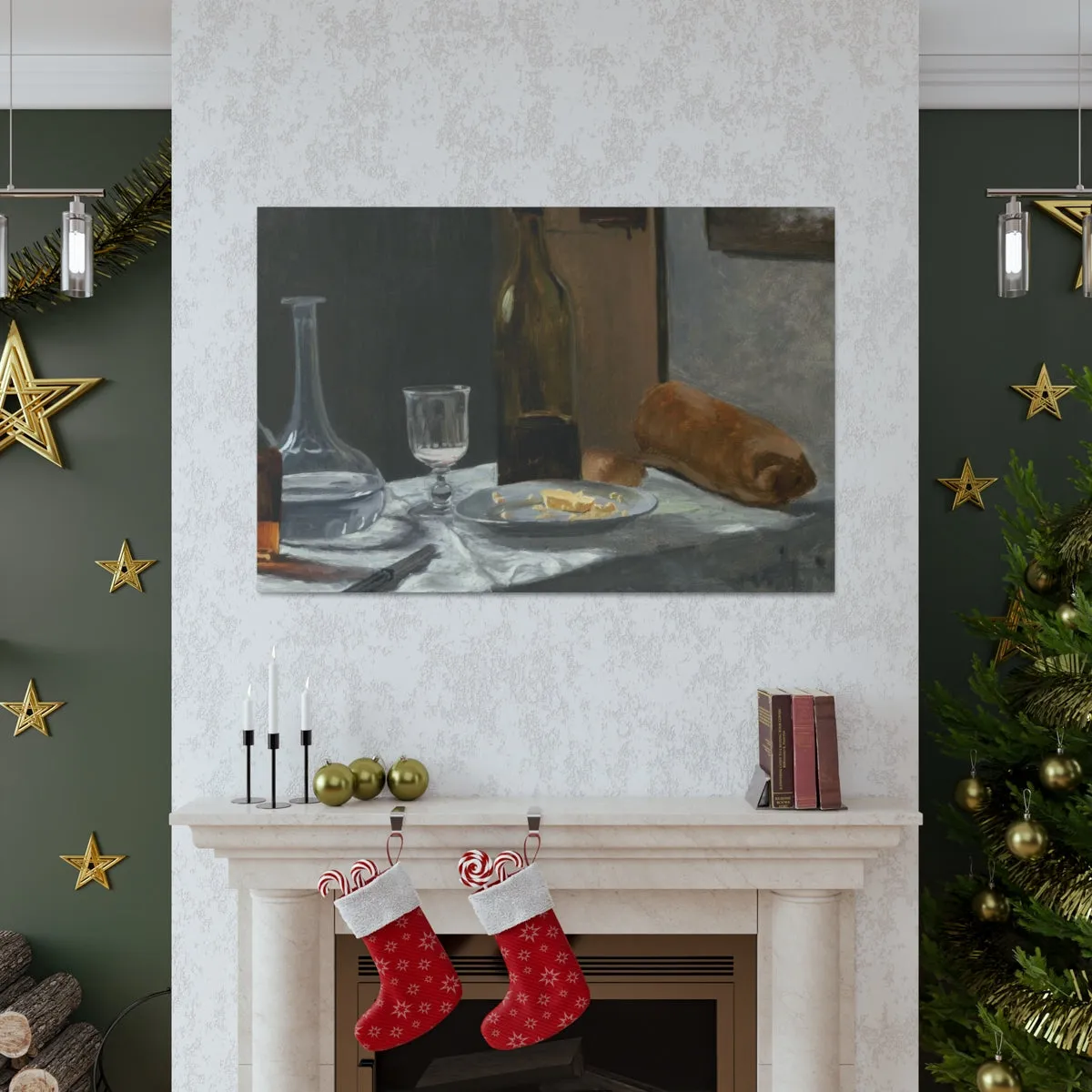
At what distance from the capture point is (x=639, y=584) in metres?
2.32

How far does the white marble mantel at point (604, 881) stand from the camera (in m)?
2.15

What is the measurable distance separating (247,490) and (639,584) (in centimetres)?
Result: 86

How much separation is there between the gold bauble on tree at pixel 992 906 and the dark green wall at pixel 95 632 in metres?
1.95

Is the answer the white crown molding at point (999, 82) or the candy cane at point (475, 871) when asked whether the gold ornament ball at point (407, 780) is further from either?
the white crown molding at point (999, 82)

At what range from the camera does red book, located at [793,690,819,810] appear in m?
2.15

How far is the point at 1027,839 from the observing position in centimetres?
217

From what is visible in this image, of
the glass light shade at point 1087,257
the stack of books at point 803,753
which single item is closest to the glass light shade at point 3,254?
the stack of books at point 803,753

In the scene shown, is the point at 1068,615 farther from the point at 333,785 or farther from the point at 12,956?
the point at 12,956

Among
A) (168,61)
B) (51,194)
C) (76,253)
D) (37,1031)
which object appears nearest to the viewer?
(76,253)

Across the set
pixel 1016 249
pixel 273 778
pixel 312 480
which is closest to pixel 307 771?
pixel 273 778

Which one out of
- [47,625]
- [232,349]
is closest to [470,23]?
[232,349]

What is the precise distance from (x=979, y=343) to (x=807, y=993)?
1.63 m

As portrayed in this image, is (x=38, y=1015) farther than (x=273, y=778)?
Yes

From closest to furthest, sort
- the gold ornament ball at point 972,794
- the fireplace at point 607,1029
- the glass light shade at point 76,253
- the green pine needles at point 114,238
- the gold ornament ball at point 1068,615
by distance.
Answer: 1. the glass light shade at point 76,253
2. the gold ornament ball at point 1068,615
3. the fireplace at point 607,1029
4. the gold ornament ball at point 972,794
5. the green pine needles at point 114,238
